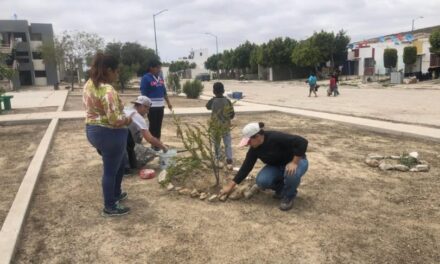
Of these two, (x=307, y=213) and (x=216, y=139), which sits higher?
(x=216, y=139)

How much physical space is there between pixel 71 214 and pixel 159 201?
97cm

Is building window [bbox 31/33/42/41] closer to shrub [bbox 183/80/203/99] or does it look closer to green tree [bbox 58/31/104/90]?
green tree [bbox 58/31/104/90]

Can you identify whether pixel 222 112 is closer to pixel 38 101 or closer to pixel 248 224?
pixel 248 224

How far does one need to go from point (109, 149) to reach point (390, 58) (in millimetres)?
44847

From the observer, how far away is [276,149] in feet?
14.5

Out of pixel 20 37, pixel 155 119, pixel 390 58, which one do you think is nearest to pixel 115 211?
pixel 155 119

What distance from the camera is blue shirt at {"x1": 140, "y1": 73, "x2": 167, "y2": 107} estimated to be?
666 cm

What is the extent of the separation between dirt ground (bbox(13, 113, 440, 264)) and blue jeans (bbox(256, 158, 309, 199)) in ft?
0.63

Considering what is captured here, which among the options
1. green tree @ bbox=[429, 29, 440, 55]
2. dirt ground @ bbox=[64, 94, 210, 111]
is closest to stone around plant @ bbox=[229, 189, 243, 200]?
dirt ground @ bbox=[64, 94, 210, 111]

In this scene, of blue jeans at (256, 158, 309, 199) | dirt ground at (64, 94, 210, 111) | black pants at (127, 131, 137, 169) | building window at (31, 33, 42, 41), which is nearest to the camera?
blue jeans at (256, 158, 309, 199)

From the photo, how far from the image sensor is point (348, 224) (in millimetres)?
4055

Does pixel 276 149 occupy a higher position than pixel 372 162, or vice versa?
pixel 276 149

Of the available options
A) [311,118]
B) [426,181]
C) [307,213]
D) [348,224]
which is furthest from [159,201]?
[311,118]

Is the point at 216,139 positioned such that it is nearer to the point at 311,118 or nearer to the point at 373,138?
the point at 373,138
